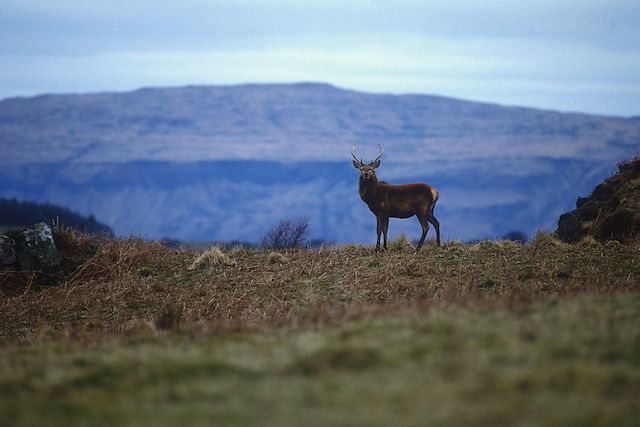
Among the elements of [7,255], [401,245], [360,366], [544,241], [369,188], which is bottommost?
[7,255]

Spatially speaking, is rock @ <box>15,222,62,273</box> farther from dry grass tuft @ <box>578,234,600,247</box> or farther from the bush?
dry grass tuft @ <box>578,234,600,247</box>

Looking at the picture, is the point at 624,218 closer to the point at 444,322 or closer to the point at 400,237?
the point at 400,237

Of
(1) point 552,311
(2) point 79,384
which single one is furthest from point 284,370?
(1) point 552,311

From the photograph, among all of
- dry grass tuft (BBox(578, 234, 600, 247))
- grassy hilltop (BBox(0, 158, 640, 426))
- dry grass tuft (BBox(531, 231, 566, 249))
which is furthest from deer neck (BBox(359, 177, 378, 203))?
grassy hilltop (BBox(0, 158, 640, 426))

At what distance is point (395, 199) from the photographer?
22.4 metres

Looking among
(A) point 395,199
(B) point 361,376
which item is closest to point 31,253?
(A) point 395,199

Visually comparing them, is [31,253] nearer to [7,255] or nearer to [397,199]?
[7,255]

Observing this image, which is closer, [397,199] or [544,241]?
[544,241]

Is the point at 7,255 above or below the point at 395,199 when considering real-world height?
below

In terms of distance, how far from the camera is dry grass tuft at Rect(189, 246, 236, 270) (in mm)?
20844

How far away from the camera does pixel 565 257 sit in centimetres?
1853

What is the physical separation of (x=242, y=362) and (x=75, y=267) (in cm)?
1293

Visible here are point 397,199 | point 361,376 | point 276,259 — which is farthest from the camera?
point 397,199

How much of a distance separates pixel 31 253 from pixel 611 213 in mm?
12079
